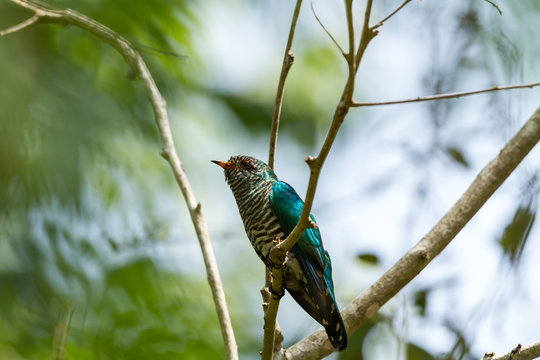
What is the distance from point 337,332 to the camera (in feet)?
11.8

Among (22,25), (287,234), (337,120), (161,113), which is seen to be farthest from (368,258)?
(22,25)

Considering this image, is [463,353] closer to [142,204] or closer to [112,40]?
[142,204]

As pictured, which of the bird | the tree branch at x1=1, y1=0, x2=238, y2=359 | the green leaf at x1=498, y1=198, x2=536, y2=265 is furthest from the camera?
the bird

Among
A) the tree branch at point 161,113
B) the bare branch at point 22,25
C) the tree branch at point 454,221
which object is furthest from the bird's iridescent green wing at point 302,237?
the bare branch at point 22,25

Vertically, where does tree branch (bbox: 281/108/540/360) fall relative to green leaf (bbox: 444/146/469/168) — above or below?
below

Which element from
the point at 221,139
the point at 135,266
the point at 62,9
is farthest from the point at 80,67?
the point at 221,139

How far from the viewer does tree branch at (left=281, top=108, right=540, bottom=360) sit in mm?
3537

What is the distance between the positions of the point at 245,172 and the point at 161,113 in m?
1.44

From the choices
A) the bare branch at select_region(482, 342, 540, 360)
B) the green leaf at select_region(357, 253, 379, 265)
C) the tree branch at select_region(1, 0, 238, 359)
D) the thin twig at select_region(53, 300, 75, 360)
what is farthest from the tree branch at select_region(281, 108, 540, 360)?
the thin twig at select_region(53, 300, 75, 360)

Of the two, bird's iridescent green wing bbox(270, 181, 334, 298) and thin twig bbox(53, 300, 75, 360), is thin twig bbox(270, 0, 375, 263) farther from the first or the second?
bird's iridescent green wing bbox(270, 181, 334, 298)

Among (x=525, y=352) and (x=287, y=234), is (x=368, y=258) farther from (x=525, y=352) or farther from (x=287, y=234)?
(x=525, y=352)

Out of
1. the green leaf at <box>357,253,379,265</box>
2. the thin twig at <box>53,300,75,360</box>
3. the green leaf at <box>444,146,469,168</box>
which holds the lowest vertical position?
the thin twig at <box>53,300,75,360</box>

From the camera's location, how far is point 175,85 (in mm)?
3062

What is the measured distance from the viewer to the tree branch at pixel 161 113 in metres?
2.15
